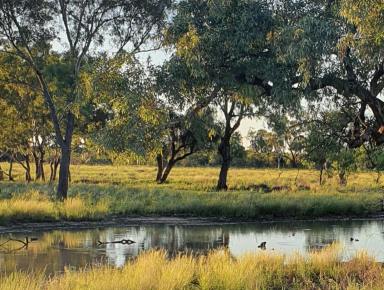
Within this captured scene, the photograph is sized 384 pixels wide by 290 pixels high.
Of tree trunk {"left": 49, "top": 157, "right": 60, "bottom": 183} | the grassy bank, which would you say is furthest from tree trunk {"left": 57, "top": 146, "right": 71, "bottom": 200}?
tree trunk {"left": 49, "top": 157, "right": 60, "bottom": 183}

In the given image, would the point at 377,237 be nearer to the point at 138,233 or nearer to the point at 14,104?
the point at 138,233

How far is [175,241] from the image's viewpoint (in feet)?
67.8

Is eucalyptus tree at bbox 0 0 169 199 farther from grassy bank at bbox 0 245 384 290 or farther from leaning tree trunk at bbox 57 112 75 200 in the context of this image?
grassy bank at bbox 0 245 384 290

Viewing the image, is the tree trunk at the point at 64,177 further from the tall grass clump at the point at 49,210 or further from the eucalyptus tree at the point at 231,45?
the eucalyptus tree at the point at 231,45

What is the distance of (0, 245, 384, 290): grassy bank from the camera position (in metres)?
9.62

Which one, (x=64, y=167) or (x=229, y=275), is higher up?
(x=64, y=167)

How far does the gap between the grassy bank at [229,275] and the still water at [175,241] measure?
10.4 ft

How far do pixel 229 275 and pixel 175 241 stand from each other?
10136 mm

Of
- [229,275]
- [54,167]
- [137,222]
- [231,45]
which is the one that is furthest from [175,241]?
[54,167]

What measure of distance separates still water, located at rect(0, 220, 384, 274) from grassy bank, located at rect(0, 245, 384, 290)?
3.17m

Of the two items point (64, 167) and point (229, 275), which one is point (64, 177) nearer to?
point (64, 167)

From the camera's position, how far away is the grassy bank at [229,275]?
31.6 feet

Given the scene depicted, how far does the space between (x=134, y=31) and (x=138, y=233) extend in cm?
1209

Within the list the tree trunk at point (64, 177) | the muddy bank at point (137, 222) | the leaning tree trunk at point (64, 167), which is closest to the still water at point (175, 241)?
the muddy bank at point (137, 222)
